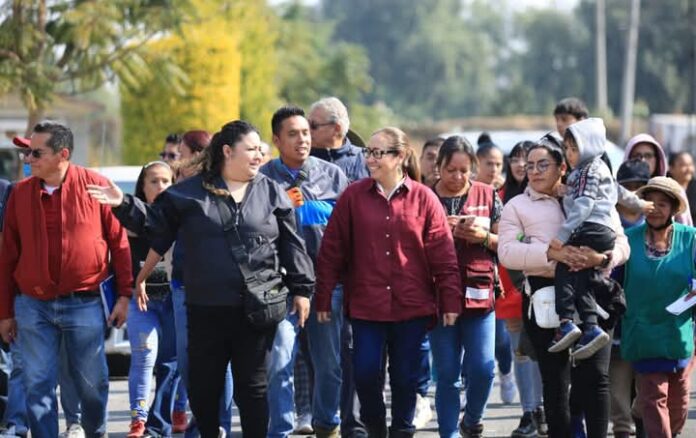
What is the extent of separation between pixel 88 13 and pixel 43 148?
1042 centimetres

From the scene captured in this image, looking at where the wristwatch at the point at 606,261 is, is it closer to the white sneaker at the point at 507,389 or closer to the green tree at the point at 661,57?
the white sneaker at the point at 507,389

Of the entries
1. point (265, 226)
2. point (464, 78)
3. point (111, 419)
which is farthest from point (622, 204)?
point (464, 78)

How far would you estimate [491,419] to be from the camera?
1191 cm

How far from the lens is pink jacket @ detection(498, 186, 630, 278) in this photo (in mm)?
9094

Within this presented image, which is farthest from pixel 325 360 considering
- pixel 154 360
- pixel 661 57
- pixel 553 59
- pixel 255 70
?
pixel 553 59

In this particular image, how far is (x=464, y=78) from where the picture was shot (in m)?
125

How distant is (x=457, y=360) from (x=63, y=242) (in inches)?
97.4

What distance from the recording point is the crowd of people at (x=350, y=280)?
8750 mm

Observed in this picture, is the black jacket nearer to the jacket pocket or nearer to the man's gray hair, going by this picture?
the jacket pocket

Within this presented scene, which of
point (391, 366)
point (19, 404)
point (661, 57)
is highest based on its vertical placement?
point (661, 57)

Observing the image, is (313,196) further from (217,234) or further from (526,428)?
(526,428)

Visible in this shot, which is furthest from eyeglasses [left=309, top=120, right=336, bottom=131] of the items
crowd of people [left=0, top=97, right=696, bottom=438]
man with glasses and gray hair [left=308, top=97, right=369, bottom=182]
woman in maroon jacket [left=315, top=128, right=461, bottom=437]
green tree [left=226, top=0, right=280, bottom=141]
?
green tree [left=226, top=0, right=280, bottom=141]

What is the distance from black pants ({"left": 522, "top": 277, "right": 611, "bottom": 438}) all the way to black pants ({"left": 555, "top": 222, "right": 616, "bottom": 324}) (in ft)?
0.76

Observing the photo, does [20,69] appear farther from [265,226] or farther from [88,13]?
[265,226]
